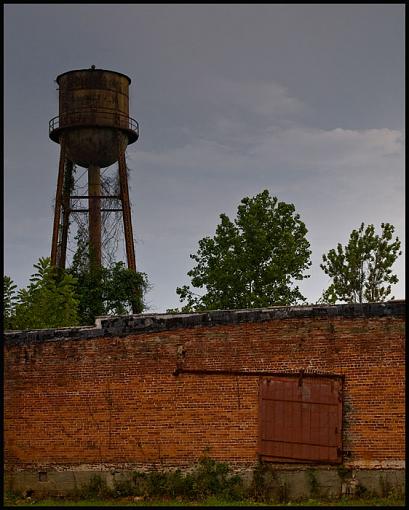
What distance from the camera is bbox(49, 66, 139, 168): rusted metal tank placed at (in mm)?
34812

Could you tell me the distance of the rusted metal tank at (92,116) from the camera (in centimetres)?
3481

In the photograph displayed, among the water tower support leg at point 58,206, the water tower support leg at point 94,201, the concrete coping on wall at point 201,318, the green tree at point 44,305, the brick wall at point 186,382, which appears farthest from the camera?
the water tower support leg at point 94,201

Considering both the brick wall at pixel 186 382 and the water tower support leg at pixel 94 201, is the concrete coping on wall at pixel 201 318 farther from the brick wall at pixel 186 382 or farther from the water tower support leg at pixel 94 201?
the water tower support leg at pixel 94 201

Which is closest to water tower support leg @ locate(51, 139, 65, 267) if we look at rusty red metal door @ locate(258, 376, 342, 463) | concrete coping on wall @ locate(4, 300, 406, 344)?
concrete coping on wall @ locate(4, 300, 406, 344)

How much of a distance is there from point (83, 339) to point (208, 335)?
2.78 meters

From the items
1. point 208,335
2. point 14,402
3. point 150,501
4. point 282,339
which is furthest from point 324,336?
point 14,402

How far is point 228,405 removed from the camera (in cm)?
1873

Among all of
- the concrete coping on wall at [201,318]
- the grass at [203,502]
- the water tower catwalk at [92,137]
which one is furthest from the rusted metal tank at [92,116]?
the grass at [203,502]

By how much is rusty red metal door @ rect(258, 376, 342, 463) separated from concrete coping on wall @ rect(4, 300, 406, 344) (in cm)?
131

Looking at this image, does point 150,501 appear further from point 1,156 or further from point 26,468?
point 1,156

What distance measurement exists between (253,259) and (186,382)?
19.9 metres

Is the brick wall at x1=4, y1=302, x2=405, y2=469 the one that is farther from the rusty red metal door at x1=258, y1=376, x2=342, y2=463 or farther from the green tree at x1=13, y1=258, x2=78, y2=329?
the green tree at x1=13, y1=258, x2=78, y2=329

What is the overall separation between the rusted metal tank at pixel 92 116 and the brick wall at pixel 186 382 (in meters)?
16.1

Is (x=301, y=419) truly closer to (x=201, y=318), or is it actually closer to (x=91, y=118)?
(x=201, y=318)
